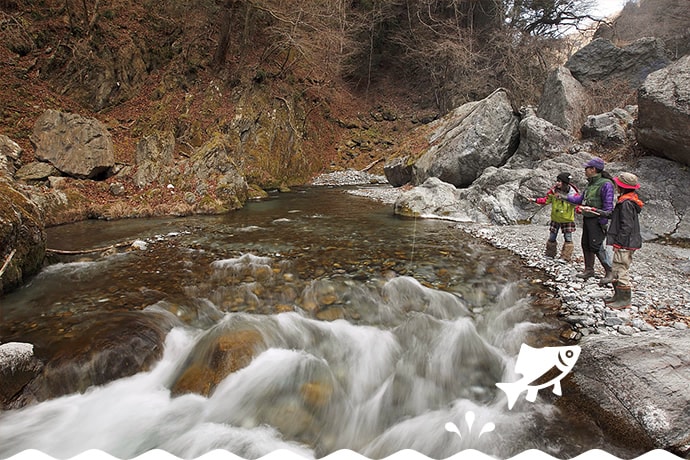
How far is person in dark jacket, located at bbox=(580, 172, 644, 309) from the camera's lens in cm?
434

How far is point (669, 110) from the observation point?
23.6ft

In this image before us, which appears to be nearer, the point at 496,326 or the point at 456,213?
the point at 496,326

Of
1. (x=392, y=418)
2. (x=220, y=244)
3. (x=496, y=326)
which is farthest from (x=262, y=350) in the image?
(x=220, y=244)

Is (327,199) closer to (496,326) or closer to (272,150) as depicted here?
(272,150)

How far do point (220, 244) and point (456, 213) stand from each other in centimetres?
718

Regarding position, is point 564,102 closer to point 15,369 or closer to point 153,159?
point 153,159

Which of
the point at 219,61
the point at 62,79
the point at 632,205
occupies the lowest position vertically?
the point at 632,205

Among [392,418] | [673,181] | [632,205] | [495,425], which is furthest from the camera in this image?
[673,181]

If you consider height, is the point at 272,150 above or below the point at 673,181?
above

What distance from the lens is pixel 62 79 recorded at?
17.4 metres

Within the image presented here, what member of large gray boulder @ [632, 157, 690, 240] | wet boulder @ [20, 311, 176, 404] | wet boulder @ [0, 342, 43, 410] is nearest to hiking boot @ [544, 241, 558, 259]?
large gray boulder @ [632, 157, 690, 240]

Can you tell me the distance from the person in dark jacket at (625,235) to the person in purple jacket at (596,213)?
2.27 ft

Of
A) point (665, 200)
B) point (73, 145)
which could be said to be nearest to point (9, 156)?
point (73, 145)

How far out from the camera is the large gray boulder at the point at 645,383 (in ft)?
8.44
